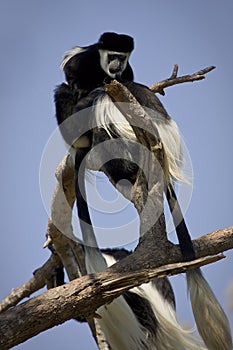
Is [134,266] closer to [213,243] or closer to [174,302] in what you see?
[213,243]

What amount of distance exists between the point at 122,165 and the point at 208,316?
4.28ft

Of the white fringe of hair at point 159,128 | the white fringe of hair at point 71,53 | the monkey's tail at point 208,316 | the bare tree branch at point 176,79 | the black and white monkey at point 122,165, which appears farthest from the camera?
the white fringe of hair at point 71,53

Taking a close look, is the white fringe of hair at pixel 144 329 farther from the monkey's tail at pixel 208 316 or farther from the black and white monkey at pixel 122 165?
the monkey's tail at pixel 208 316

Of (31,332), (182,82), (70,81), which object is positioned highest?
(70,81)

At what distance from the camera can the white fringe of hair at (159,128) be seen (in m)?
3.66

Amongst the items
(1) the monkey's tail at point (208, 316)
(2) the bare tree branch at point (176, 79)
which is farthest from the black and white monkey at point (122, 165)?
(2) the bare tree branch at point (176, 79)

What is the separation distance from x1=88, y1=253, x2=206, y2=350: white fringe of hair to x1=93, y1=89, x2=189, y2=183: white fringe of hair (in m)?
0.73

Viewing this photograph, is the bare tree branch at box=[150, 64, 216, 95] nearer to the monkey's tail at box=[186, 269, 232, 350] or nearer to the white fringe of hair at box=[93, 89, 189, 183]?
the white fringe of hair at box=[93, 89, 189, 183]

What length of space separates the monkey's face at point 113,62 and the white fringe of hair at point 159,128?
0.48 meters

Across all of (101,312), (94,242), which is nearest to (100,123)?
(94,242)

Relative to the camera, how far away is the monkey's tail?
3035 millimetres

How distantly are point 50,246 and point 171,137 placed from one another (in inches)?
76.7

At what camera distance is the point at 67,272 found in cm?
520

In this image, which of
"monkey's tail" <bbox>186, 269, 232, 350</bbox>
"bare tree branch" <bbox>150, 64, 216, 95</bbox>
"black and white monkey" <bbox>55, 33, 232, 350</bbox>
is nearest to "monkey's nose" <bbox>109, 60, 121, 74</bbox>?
"black and white monkey" <bbox>55, 33, 232, 350</bbox>
